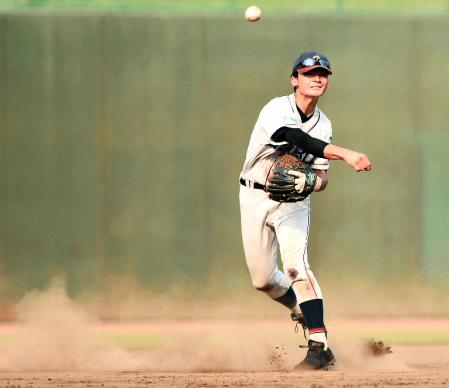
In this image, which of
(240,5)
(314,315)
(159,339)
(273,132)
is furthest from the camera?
(240,5)

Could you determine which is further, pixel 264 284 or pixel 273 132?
pixel 264 284

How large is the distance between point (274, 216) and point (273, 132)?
0.61 m

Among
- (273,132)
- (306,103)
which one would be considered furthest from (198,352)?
(306,103)

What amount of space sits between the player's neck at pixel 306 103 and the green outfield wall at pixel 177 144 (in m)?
3.00

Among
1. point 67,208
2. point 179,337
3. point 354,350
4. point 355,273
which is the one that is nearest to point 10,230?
point 67,208

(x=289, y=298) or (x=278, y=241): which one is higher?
(x=278, y=241)

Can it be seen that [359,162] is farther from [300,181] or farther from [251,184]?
[251,184]

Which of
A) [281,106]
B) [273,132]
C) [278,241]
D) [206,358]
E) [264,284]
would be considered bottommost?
[206,358]

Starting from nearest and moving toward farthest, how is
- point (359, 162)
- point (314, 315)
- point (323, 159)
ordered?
point (359, 162)
point (314, 315)
point (323, 159)

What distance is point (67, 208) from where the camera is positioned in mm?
9672

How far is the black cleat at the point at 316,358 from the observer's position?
657 cm

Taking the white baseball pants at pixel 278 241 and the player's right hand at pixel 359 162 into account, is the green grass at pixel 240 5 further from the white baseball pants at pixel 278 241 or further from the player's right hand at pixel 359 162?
the player's right hand at pixel 359 162

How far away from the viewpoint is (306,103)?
675cm

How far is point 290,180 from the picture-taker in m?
6.54
